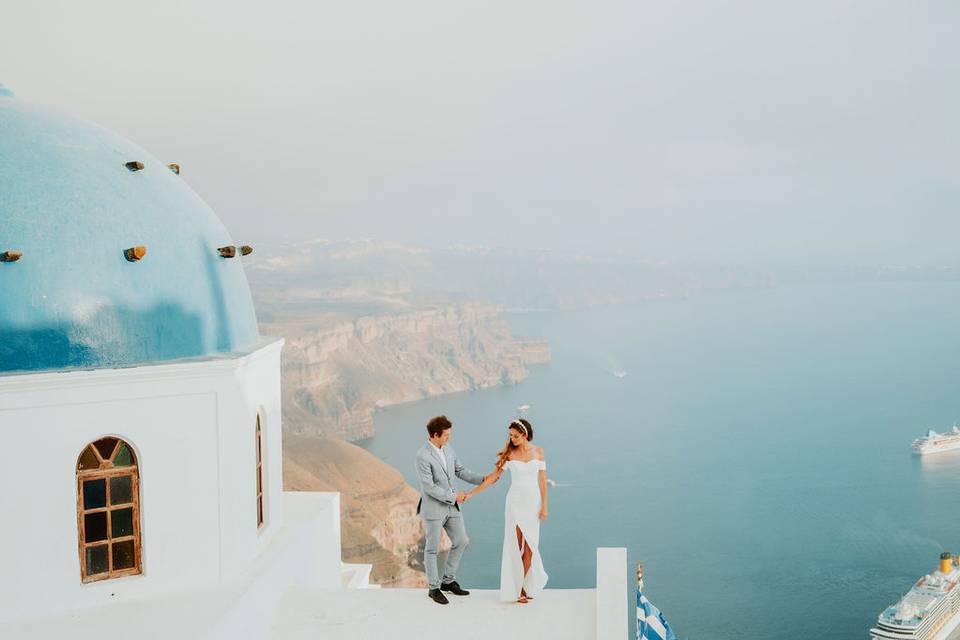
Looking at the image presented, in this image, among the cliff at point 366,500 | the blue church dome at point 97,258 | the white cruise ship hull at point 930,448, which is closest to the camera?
the blue church dome at point 97,258

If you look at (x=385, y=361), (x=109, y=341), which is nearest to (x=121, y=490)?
(x=109, y=341)

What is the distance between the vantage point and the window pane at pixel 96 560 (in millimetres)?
5699

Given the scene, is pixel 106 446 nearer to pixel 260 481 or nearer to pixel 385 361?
pixel 260 481

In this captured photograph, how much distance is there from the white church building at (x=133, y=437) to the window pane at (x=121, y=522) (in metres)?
0.02

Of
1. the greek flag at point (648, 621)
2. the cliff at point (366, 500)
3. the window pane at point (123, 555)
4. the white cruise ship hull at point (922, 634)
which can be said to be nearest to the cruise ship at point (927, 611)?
the white cruise ship hull at point (922, 634)

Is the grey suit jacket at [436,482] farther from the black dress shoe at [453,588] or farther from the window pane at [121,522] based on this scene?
the window pane at [121,522]

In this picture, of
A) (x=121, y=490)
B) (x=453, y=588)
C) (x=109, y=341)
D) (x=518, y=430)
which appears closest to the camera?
(x=518, y=430)

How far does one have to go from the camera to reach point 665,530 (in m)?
36.3

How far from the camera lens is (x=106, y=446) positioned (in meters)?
5.68

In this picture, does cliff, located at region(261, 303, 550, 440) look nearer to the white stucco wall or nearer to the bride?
the white stucco wall

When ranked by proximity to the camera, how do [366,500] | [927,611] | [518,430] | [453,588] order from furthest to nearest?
[366,500]
[927,611]
[453,588]
[518,430]

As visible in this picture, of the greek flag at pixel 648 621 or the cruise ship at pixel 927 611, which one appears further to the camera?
the cruise ship at pixel 927 611

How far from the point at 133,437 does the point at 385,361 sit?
2574 inches

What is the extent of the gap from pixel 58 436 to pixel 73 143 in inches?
75.0
